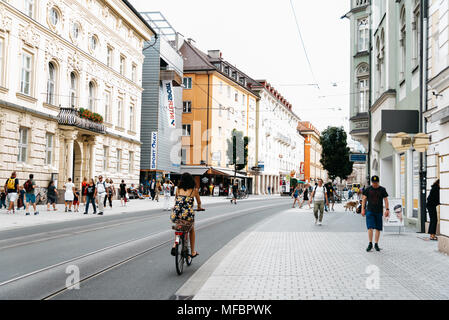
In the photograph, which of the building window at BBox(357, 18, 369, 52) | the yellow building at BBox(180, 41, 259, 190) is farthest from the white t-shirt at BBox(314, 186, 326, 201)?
the yellow building at BBox(180, 41, 259, 190)

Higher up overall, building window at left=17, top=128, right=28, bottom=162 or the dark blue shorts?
building window at left=17, top=128, right=28, bottom=162

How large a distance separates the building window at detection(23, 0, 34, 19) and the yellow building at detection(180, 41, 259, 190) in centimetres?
3202

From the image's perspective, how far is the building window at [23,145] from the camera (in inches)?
1013

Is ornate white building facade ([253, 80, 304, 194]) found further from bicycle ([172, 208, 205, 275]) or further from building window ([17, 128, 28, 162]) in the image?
bicycle ([172, 208, 205, 275])

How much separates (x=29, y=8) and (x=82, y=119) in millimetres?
7550

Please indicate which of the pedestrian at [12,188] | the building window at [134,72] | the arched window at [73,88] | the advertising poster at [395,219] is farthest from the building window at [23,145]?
the advertising poster at [395,219]

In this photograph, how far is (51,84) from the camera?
29406mm

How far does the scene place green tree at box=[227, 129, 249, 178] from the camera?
63438 mm

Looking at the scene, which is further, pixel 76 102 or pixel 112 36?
pixel 112 36

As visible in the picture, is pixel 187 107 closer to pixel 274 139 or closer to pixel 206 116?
pixel 206 116

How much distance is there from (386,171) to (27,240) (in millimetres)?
16863

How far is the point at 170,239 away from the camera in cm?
1298
